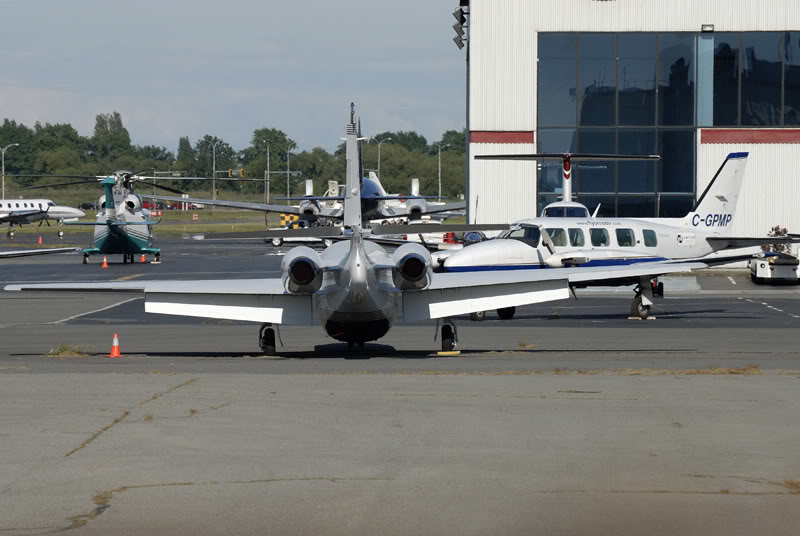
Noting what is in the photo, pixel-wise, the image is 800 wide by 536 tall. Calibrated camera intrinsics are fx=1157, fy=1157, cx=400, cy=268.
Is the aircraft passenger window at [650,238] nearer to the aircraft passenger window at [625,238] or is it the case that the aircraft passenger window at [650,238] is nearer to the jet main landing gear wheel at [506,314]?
the aircraft passenger window at [625,238]

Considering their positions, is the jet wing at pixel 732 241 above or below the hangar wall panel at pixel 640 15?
below

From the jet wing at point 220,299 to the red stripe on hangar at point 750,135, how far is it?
3442cm

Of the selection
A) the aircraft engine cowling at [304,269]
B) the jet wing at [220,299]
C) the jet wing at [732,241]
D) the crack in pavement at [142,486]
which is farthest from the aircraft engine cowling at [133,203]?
the crack in pavement at [142,486]

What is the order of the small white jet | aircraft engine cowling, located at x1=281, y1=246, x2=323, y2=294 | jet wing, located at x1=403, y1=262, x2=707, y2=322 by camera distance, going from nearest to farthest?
1. aircraft engine cowling, located at x1=281, y1=246, x2=323, y2=294
2. jet wing, located at x1=403, y1=262, x2=707, y2=322
3. the small white jet

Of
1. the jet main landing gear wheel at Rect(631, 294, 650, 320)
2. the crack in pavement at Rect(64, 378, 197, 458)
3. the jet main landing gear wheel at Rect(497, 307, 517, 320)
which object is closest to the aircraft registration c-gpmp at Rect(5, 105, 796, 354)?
the crack in pavement at Rect(64, 378, 197, 458)

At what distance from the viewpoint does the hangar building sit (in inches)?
1959

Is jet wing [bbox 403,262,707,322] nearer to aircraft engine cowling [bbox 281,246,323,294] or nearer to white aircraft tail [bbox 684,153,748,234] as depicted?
aircraft engine cowling [bbox 281,246,323,294]

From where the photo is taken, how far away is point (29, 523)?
7449 mm

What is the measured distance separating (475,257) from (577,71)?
78.6ft

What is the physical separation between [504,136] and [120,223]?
17.8m

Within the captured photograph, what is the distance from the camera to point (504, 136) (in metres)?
50.0

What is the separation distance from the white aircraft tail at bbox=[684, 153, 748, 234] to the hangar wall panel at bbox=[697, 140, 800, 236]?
1488cm

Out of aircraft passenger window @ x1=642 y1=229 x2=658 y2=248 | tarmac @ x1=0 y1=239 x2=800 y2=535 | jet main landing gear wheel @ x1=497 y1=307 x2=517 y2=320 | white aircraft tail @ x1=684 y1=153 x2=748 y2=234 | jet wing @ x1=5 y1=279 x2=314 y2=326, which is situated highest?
white aircraft tail @ x1=684 y1=153 x2=748 y2=234

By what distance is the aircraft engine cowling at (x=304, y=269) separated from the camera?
18.3m
